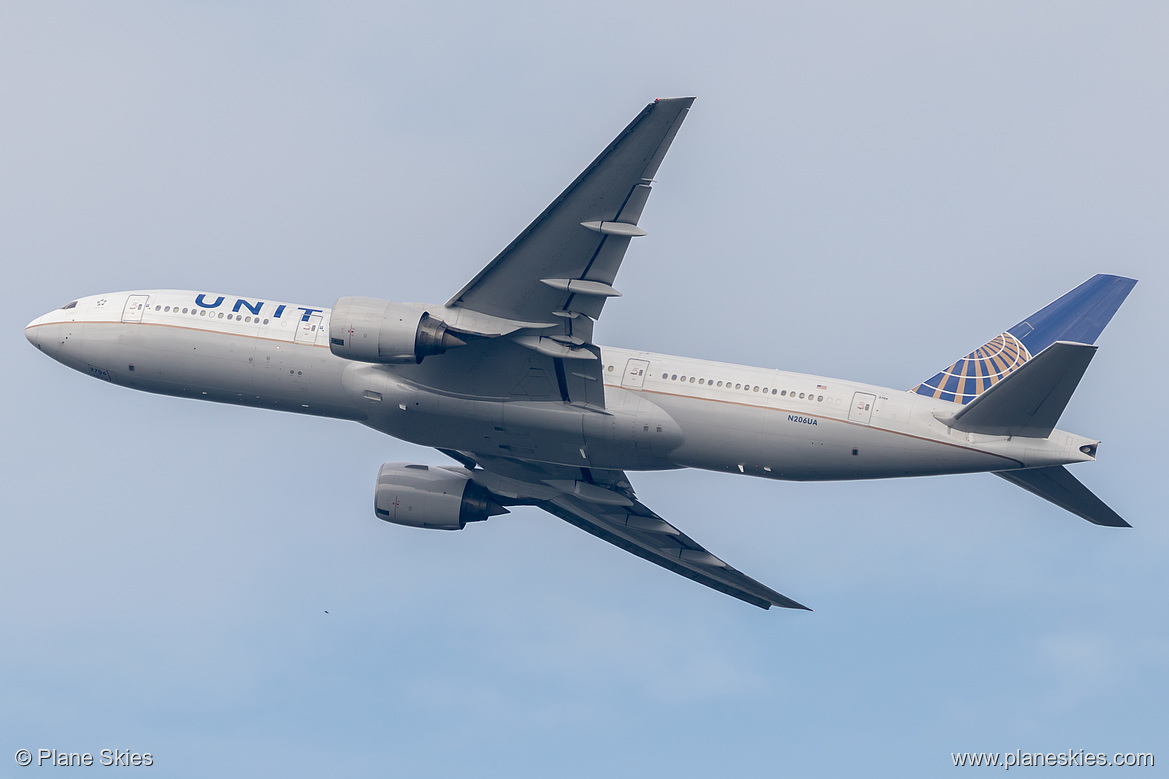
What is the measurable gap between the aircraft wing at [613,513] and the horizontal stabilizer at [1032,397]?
13622mm

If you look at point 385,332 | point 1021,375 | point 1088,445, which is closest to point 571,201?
point 385,332

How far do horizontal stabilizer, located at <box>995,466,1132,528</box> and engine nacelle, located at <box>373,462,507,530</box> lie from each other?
19.1 meters

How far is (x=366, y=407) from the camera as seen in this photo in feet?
141

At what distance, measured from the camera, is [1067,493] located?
1603 inches

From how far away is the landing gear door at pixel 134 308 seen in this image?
45844mm

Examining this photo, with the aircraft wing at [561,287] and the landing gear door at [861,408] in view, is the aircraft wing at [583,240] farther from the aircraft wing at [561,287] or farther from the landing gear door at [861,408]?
the landing gear door at [861,408]

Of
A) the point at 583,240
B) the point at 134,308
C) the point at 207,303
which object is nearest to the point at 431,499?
the point at 207,303

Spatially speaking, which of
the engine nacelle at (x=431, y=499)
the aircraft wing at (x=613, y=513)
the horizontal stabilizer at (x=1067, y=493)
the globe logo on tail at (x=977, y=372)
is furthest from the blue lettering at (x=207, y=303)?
the horizontal stabilizer at (x=1067, y=493)

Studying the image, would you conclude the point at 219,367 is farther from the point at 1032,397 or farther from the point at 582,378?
the point at 1032,397

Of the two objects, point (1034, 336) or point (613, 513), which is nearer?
point (1034, 336)

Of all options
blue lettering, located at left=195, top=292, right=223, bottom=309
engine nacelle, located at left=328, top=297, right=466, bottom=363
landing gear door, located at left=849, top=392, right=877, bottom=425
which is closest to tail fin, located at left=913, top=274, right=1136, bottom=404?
landing gear door, located at left=849, top=392, right=877, bottom=425

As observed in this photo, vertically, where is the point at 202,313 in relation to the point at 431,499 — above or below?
above

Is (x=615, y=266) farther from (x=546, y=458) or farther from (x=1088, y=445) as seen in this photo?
(x=1088, y=445)

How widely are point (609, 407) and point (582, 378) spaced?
58.1 inches
